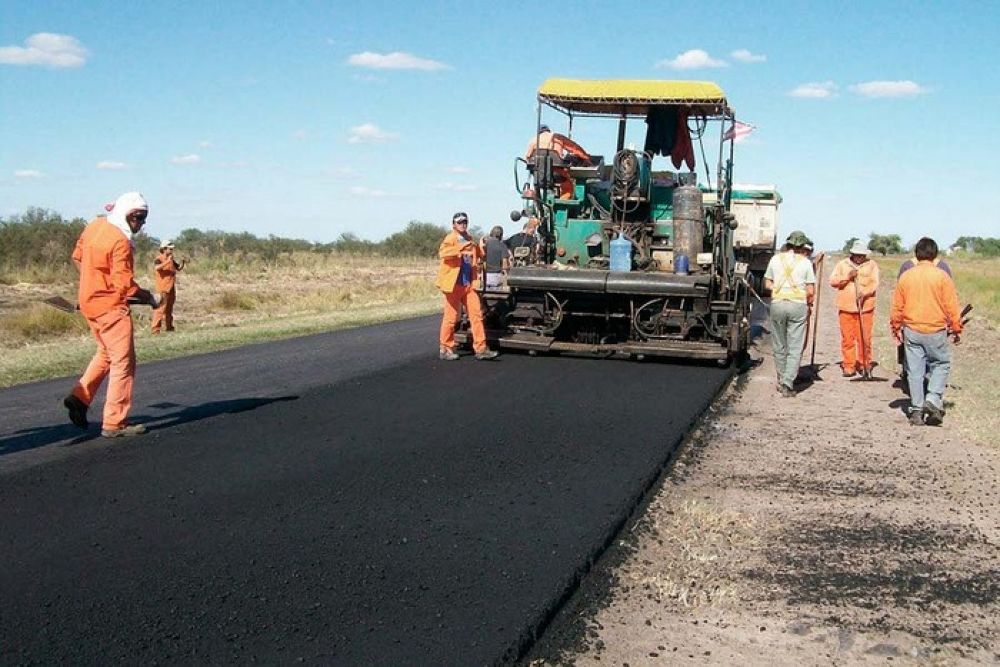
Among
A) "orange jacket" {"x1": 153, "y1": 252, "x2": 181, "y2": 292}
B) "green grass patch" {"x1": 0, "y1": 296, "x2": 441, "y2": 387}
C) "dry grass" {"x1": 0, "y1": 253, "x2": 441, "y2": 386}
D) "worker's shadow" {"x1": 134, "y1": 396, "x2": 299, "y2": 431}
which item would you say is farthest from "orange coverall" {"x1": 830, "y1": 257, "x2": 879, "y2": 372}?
"orange jacket" {"x1": 153, "y1": 252, "x2": 181, "y2": 292}

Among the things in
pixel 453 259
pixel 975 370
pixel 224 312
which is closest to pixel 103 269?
pixel 453 259

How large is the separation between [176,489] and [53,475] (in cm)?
86

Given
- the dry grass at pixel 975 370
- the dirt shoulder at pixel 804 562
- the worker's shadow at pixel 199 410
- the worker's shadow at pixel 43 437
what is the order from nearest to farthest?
1. the dirt shoulder at pixel 804 562
2. the worker's shadow at pixel 43 437
3. the worker's shadow at pixel 199 410
4. the dry grass at pixel 975 370

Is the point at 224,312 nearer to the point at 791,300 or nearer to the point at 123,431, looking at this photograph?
the point at 791,300

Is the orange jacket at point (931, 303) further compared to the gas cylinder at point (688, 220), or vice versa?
the gas cylinder at point (688, 220)

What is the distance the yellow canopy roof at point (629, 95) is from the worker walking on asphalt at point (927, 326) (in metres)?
3.78

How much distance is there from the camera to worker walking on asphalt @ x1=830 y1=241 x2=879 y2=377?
11.6m

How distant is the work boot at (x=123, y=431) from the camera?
23.2ft

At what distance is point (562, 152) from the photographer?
12.6 meters

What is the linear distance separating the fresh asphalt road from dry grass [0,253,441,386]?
14.0 ft

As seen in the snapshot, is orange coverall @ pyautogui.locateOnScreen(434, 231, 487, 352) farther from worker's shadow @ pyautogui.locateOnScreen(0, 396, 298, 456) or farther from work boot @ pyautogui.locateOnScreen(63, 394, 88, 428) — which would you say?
work boot @ pyautogui.locateOnScreen(63, 394, 88, 428)

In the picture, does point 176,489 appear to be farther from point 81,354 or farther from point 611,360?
point 81,354

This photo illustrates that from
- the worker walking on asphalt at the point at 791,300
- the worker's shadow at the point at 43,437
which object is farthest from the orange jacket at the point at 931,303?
the worker's shadow at the point at 43,437

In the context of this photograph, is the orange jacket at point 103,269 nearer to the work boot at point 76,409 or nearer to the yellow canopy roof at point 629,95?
the work boot at point 76,409
